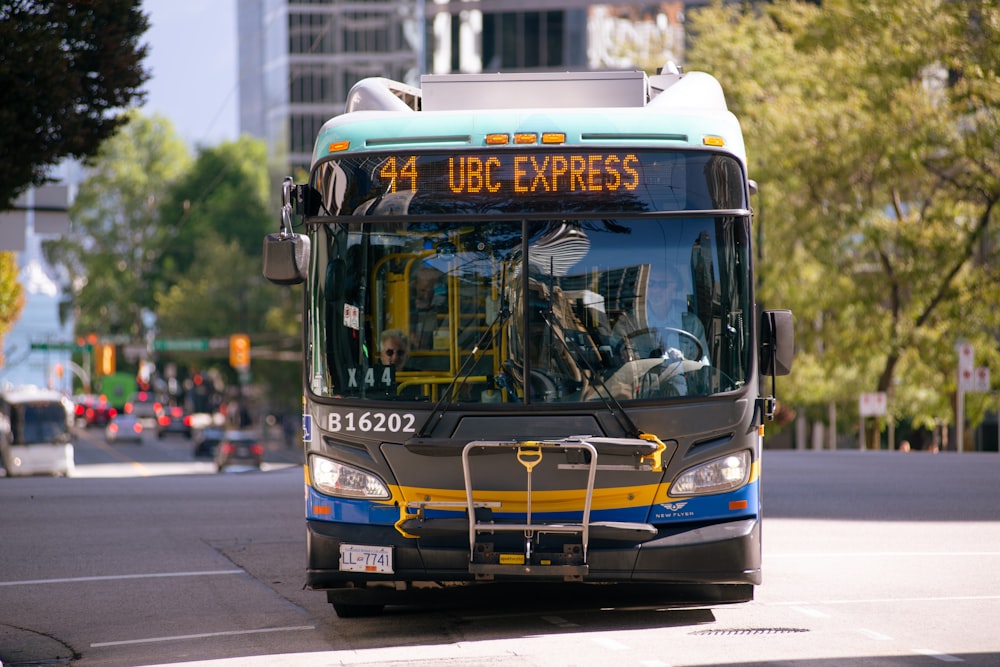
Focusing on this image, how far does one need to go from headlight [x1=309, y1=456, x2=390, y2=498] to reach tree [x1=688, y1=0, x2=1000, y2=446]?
83.5 feet

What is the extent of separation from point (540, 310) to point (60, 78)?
36.1 ft

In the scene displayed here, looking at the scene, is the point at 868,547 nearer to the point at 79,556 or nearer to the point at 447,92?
the point at 447,92

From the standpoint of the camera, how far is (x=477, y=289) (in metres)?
8.80

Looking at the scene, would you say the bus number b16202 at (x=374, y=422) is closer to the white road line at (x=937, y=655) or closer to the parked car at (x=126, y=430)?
the white road line at (x=937, y=655)

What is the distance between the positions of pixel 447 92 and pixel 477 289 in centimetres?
194

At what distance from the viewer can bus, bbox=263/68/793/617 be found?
28.0 ft

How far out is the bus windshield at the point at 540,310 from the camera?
28.5 feet

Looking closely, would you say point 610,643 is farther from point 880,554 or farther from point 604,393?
point 880,554

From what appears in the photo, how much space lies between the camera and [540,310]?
28.6 feet

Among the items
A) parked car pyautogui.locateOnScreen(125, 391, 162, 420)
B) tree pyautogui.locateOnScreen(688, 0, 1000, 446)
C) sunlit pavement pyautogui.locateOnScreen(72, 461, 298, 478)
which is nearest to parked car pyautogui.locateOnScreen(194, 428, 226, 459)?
sunlit pavement pyautogui.locateOnScreen(72, 461, 298, 478)

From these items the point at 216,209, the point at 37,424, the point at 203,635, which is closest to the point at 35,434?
the point at 37,424

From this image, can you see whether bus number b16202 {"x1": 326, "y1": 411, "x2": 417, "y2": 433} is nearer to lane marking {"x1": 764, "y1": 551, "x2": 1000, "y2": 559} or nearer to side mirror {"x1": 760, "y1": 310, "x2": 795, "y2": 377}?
side mirror {"x1": 760, "y1": 310, "x2": 795, "y2": 377}

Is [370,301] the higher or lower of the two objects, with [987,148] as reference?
lower

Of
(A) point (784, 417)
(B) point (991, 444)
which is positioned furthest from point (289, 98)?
(A) point (784, 417)
